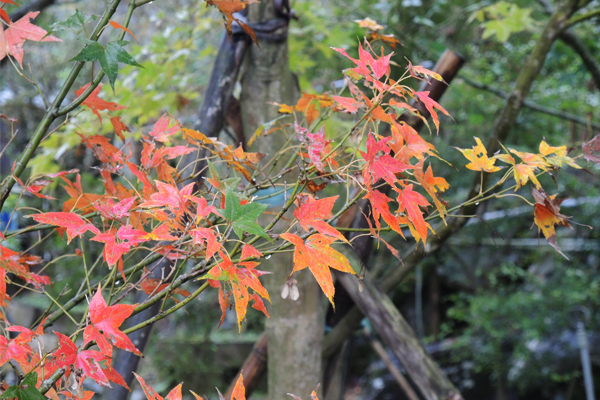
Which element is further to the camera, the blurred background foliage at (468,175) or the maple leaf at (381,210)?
the blurred background foliage at (468,175)

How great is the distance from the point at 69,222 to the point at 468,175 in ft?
10.0

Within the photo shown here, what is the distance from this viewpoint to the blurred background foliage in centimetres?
174

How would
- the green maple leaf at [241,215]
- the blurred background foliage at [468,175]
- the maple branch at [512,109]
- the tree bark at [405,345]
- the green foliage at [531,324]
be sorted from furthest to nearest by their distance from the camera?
the green foliage at [531,324] → the blurred background foliage at [468,175] → the maple branch at [512,109] → the tree bark at [405,345] → the green maple leaf at [241,215]

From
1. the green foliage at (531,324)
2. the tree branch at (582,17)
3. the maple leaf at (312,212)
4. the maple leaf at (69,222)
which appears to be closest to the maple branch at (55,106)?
the maple leaf at (69,222)

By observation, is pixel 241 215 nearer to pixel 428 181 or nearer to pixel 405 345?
pixel 428 181

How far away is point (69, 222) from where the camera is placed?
523mm

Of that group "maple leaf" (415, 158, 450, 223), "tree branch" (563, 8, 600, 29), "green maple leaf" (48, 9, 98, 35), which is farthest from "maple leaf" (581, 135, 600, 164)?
"tree branch" (563, 8, 600, 29)

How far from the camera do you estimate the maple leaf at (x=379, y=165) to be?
0.50m

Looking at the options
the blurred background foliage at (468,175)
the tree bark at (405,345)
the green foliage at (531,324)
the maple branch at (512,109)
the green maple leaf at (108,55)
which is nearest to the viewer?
the green maple leaf at (108,55)

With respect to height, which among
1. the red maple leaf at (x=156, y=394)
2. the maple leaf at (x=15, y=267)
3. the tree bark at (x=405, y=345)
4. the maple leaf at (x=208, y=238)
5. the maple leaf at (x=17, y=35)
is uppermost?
the maple leaf at (x=17, y=35)

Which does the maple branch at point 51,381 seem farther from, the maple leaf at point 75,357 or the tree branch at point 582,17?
the tree branch at point 582,17

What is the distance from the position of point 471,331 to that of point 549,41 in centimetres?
193

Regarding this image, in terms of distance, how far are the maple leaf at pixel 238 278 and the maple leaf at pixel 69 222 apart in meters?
0.17

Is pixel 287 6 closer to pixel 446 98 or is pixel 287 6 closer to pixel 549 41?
pixel 549 41
